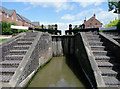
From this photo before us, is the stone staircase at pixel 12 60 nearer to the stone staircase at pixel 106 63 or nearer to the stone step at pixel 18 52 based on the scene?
the stone step at pixel 18 52

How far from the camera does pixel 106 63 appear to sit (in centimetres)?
385

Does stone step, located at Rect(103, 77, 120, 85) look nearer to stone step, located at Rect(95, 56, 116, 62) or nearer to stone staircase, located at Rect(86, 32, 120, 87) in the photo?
stone staircase, located at Rect(86, 32, 120, 87)

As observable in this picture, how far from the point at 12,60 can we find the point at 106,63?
4901 mm

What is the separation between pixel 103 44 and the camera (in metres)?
5.22

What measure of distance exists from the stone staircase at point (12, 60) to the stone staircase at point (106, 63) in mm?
3909

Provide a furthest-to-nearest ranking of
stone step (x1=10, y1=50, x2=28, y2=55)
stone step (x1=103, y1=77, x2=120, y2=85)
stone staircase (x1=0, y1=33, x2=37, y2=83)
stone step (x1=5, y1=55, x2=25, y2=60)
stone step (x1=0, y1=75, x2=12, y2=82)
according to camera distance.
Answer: stone step (x1=10, y1=50, x2=28, y2=55)
stone step (x1=5, y1=55, x2=25, y2=60)
stone staircase (x1=0, y1=33, x2=37, y2=83)
stone step (x1=0, y1=75, x2=12, y2=82)
stone step (x1=103, y1=77, x2=120, y2=85)

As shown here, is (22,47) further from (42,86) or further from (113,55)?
(113,55)

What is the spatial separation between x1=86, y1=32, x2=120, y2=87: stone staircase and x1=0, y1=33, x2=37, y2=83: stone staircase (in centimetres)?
391

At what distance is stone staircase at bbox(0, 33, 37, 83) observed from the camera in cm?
336

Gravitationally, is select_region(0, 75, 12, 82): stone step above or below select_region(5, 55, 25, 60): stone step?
below

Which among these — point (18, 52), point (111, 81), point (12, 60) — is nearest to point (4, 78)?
point (12, 60)

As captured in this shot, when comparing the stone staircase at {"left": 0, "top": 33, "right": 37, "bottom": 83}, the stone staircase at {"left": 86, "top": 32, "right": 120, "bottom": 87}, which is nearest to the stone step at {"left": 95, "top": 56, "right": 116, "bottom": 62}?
the stone staircase at {"left": 86, "top": 32, "right": 120, "bottom": 87}

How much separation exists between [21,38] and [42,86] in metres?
4.07

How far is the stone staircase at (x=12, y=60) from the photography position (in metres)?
3.36
